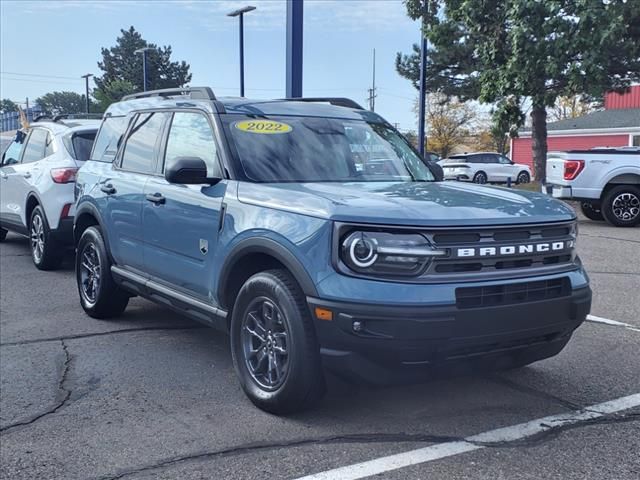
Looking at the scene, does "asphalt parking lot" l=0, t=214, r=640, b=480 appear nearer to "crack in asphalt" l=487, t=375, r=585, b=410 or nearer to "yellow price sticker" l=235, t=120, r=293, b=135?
"crack in asphalt" l=487, t=375, r=585, b=410

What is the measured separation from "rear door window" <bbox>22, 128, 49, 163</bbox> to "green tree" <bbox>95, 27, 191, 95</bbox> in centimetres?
5806

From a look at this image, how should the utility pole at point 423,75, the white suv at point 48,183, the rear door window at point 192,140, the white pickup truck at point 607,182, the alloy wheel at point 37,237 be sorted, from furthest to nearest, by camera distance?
1. the utility pole at point 423,75
2. the white pickup truck at point 607,182
3. the alloy wheel at point 37,237
4. the white suv at point 48,183
5. the rear door window at point 192,140

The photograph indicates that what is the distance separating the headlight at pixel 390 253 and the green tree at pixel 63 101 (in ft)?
322

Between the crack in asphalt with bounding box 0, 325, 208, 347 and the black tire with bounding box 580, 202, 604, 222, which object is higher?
the black tire with bounding box 580, 202, 604, 222

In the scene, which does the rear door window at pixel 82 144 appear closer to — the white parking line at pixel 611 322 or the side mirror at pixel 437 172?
the side mirror at pixel 437 172

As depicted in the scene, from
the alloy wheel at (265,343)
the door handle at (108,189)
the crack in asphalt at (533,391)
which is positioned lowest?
the crack in asphalt at (533,391)

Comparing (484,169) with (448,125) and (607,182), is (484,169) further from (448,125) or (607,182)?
(448,125)

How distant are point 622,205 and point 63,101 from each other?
97090 mm

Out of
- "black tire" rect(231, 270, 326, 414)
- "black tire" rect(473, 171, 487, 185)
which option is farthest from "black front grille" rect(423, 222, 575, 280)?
"black tire" rect(473, 171, 487, 185)

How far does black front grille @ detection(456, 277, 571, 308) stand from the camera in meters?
3.58

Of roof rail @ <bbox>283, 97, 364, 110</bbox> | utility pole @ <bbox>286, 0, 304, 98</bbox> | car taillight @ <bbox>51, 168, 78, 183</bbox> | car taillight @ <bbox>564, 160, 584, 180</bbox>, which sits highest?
utility pole @ <bbox>286, 0, 304, 98</bbox>

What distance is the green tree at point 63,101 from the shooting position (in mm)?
95875

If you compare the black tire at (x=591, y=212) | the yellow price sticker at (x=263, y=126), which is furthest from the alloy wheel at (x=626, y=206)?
the yellow price sticker at (x=263, y=126)

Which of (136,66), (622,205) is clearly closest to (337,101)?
(622,205)
